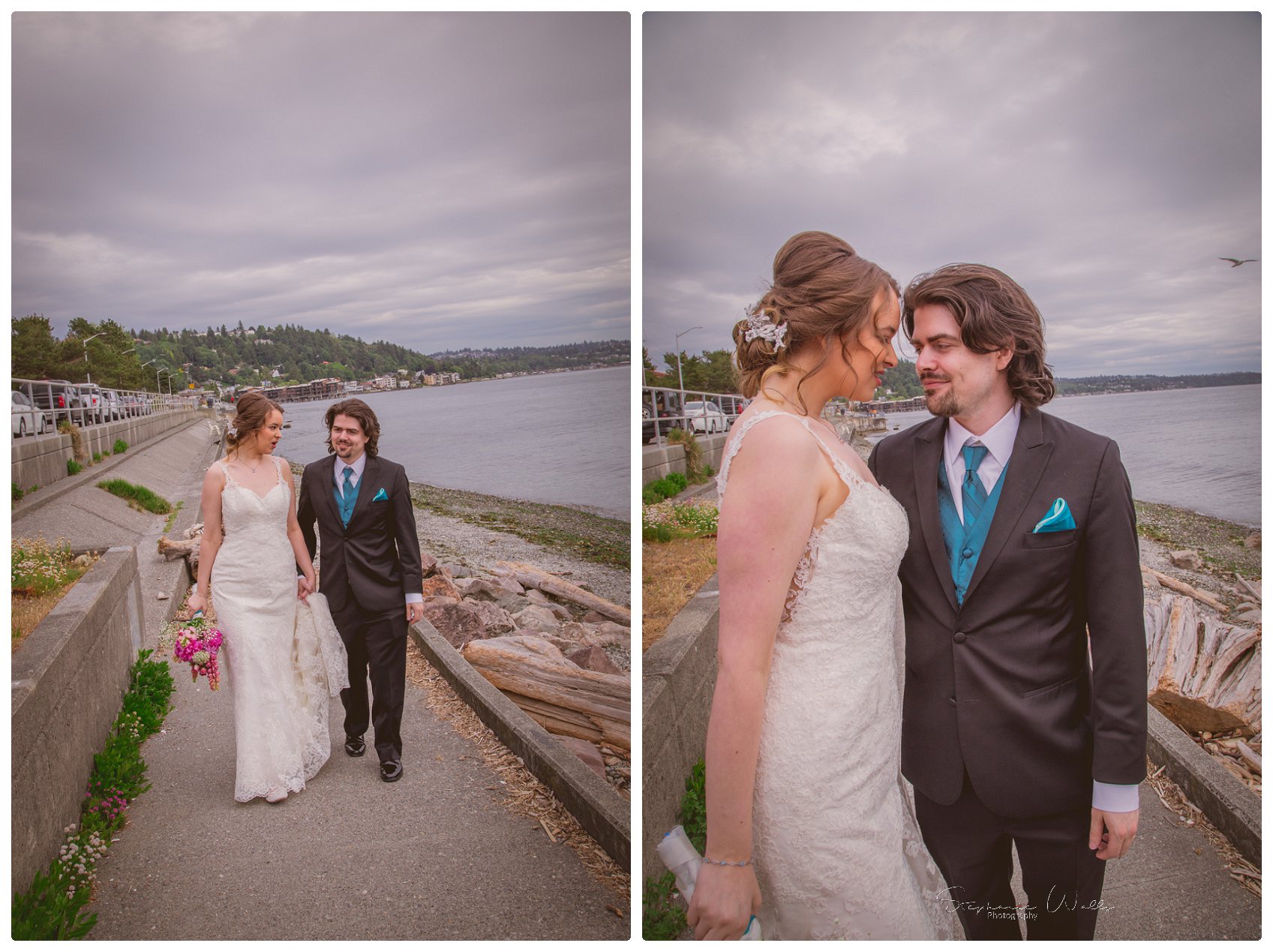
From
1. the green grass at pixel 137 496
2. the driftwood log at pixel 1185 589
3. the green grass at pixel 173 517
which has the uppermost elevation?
the green grass at pixel 137 496

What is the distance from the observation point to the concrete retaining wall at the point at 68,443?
117 inches

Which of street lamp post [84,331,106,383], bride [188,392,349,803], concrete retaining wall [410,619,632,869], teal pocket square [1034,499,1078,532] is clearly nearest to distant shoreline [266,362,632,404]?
bride [188,392,349,803]

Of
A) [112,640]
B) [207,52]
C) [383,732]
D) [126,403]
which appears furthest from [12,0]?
[383,732]

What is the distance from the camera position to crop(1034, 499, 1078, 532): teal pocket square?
80.1 inches

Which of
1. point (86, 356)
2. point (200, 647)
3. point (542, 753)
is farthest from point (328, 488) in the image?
point (542, 753)

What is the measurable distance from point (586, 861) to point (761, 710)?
1.46 metres

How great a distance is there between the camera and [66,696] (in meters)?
2.88

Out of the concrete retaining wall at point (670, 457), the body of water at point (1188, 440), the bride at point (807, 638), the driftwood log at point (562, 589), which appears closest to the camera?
the bride at point (807, 638)

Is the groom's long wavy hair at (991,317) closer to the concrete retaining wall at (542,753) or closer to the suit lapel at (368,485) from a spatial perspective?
the concrete retaining wall at (542,753)

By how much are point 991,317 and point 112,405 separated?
3.10 metres

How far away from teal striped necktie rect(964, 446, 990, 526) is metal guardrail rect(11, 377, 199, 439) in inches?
102

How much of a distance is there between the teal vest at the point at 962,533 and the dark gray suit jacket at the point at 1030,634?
0.18ft

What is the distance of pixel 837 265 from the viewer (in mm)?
2041

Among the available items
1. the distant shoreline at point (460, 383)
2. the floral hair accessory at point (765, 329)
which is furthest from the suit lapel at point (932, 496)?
the distant shoreline at point (460, 383)
